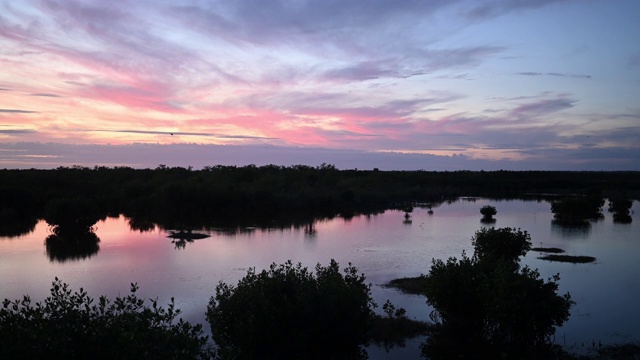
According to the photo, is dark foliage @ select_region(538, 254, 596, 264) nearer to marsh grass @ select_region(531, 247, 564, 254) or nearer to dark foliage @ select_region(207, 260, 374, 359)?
marsh grass @ select_region(531, 247, 564, 254)

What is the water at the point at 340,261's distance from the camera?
19.8 metres

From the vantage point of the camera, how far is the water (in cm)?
1981

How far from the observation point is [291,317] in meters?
12.6

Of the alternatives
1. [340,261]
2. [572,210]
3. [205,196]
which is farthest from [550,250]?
[205,196]

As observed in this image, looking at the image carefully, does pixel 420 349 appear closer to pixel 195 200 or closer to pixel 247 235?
pixel 247 235

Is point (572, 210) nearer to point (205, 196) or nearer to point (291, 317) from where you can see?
point (205, 196)

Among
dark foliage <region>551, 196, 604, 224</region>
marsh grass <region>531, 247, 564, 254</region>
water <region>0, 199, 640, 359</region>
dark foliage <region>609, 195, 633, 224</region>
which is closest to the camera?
water <region>0, 199, 640, 359</region>

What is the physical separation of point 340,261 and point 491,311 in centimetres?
1547

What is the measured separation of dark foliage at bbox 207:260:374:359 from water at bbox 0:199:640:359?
2440 millimetres

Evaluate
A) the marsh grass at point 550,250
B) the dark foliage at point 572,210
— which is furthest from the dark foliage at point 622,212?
the marsh grass at point 550,250

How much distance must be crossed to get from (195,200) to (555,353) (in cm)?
4817

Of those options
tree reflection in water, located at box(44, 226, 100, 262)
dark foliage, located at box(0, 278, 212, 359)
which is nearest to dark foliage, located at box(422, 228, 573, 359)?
dark foliage, located at box(0, 278, 212, 359)

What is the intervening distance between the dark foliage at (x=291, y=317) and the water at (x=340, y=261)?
2.44 metres

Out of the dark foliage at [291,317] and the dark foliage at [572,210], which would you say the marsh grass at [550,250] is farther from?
the dark foliage at [291,317]
